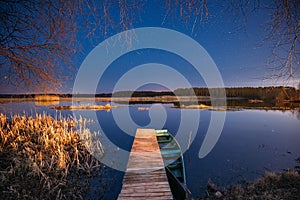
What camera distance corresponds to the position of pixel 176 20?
1.42m

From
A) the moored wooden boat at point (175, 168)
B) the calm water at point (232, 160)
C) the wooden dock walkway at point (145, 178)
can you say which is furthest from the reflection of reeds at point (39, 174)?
the moored wooden boat at point (175, 168)

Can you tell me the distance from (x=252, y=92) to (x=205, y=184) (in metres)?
73.7

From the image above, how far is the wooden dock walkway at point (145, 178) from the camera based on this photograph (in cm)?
344

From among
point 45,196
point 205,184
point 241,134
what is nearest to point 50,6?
point 45,196

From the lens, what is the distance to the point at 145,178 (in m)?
4.19

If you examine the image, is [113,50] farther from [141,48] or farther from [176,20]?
[176,20]

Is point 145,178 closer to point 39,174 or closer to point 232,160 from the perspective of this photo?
point 39,174

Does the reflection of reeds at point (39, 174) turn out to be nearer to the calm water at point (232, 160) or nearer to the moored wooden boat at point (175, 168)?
the calm water at point (232, 160)

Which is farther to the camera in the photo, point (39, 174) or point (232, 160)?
point (232, 160)

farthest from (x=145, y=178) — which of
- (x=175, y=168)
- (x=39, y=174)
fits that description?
(x=39, y=174)

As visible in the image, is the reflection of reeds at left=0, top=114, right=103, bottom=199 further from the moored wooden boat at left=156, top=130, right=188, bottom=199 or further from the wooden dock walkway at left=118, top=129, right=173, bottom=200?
the moored wooden boat at left=156, top=130, right=188, bottom=199

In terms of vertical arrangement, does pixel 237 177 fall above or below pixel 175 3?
below

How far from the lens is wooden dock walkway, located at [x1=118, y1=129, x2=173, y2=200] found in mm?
3444

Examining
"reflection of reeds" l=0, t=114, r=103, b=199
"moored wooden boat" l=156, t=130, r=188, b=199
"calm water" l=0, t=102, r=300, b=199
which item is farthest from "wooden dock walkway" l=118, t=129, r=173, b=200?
"reflection of reeds" l=0, t=114, r=103, b=199
